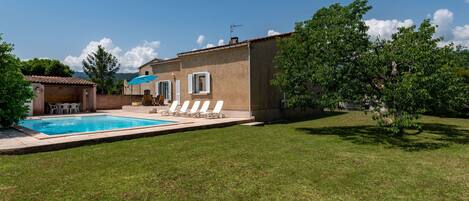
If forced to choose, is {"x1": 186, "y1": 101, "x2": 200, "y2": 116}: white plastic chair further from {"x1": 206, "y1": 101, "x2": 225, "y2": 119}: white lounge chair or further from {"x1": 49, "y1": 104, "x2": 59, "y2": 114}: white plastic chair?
{"x1": 49, "y1": 104, "x2": 59, "y2": 114}: white plastic chair

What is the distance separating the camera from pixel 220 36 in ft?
85.6

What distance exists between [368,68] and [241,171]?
23.2ft

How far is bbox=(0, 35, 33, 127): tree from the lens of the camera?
11.9m

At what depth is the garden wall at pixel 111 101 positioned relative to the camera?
26375mm

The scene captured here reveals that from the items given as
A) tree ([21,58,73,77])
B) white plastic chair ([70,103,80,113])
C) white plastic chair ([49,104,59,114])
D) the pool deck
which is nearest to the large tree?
the pool deck

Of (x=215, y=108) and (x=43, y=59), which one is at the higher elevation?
(x=43, y=59)

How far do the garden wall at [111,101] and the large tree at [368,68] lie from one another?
797 inches

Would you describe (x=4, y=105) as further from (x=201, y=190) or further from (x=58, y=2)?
(x=201, y=190)

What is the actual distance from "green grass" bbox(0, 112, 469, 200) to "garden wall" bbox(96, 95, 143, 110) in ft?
63.8

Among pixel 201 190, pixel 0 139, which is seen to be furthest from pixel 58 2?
pixel 201 190

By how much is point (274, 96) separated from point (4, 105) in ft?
45.0

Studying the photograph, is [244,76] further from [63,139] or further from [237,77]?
[63,139]

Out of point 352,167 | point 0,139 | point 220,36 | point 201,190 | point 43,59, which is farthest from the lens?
point 43,59

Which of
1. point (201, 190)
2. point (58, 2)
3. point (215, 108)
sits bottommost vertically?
point (201, 190)
